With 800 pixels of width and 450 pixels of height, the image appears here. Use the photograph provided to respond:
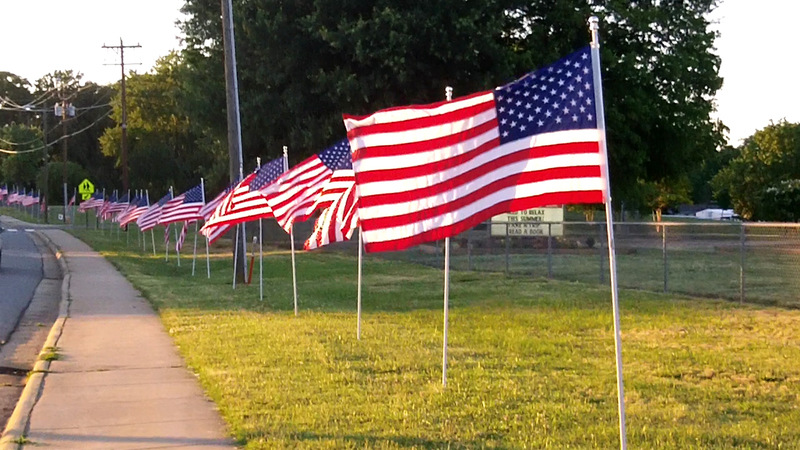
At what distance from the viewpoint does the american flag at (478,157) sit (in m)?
7.64

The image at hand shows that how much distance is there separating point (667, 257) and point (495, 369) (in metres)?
11.0

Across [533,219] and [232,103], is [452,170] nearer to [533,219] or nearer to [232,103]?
[232,103]

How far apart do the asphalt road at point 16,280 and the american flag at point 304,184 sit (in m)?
4.39

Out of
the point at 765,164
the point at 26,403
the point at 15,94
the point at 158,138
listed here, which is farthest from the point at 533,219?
the point at 15,94

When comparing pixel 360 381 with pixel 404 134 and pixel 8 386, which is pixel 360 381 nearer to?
pixel 404 134

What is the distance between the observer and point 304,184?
16.2 metres

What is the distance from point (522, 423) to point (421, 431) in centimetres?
78

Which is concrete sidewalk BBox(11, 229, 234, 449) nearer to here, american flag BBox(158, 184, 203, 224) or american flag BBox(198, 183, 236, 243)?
american flag BBox(198, 183, 236, 243)

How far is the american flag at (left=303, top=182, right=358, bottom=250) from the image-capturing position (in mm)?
14148

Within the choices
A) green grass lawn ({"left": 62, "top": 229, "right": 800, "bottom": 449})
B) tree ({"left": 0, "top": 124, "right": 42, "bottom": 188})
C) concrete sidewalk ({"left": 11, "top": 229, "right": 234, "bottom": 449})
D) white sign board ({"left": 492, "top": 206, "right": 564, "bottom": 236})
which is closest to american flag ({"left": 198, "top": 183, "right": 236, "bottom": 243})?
green grass lawn ({"left": 62, "top": 229, "right": 800, "bottom": 449})

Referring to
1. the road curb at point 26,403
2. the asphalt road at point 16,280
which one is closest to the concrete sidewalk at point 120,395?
the road curb at point 26,403

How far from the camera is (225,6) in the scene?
78.6 feet

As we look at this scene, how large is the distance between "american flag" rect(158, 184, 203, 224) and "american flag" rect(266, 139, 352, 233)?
9481 millimetres

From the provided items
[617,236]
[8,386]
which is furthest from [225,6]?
[8,386]
